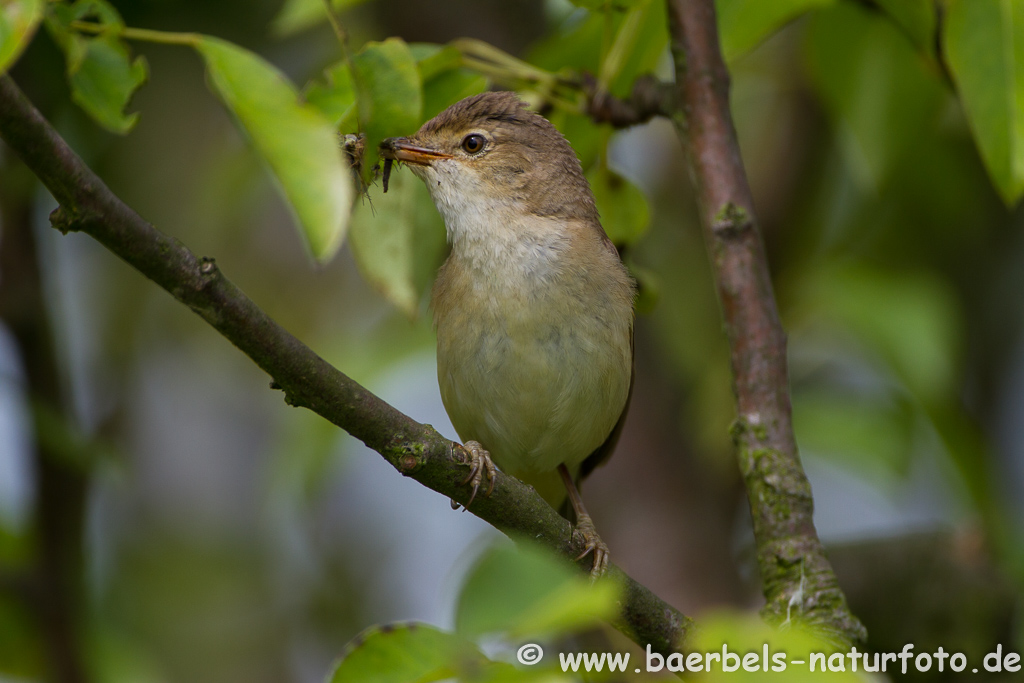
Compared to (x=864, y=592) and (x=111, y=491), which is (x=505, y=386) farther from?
(x=111, y=491)

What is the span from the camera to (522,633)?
132cm

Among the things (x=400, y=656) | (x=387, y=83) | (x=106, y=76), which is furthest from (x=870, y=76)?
(x=400, y=656)

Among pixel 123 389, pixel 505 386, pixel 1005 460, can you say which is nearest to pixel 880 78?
pixel 505 386

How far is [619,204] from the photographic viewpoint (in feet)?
10.9

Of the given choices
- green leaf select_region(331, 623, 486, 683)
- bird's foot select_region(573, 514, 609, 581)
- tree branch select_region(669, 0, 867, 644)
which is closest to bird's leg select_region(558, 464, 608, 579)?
bird's foot select_region(573, 514, 609, 581)

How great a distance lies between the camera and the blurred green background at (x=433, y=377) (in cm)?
428

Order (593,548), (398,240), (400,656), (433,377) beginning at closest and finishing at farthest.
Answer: (400,656) < (398,240) < (593,548) < (433,377)

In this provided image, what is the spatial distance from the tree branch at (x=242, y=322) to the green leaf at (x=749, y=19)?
159cm

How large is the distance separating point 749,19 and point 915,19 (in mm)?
553

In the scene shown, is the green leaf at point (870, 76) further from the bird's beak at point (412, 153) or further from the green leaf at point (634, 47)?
the bird's beak at point (412, 153)

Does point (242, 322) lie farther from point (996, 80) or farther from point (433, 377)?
point (433, 377)

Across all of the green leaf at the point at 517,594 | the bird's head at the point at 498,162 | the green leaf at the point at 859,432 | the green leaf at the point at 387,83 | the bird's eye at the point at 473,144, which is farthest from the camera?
the green leaf at the point at 859,432

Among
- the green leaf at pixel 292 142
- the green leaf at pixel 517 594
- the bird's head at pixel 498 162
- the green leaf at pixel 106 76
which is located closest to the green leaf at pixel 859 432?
the bird's head at pixel 498 162

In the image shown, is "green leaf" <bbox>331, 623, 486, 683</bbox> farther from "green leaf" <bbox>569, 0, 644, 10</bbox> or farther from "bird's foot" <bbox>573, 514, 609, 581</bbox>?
"green leaf" <bbox>569, 0, 644, 10</bbox>
